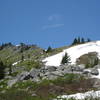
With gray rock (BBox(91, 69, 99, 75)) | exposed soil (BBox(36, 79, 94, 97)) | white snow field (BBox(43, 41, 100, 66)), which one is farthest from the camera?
white snow field (BBox(43, 41, 100, 66))

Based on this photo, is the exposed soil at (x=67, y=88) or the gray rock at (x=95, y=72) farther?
the gray rock at (x=95, y=72)

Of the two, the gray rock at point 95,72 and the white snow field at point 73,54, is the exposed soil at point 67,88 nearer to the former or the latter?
the gray rock at point 95,72

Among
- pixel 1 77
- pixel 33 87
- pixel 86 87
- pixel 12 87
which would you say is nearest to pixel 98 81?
pixel 86 87

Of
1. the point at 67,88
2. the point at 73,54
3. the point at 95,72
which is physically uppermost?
the point at 73,54

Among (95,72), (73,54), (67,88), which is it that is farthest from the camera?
(73,54)

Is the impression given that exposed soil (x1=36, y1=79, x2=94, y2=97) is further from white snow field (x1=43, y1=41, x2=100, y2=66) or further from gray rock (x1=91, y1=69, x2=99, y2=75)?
white snow field (x1=43, y1=41, x2=100, y2=66)

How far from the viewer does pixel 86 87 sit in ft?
124

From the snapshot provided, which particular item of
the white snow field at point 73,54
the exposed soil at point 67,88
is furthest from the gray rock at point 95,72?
the white snow field at point 73,54

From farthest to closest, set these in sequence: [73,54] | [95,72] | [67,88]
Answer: [73,54]
[95,72]
[67,88]

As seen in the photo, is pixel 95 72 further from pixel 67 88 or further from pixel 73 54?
pixel 73 54

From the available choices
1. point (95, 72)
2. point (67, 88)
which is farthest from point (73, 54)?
point (67, 88)

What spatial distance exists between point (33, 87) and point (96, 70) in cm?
1340

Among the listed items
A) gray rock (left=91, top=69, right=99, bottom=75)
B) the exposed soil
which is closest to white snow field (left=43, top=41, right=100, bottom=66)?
gray rock (left=91, top=69, right=99, bottom=75)

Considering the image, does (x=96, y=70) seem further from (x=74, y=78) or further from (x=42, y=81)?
(x=42, y=81)
